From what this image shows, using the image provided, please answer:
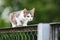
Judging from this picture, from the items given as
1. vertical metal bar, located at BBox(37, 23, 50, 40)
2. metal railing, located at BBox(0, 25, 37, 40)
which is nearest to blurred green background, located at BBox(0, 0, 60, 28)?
metal railing, located at BBox(0, 25, 37, 40)

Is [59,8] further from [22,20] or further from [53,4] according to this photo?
[22,20]

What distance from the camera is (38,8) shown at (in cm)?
354

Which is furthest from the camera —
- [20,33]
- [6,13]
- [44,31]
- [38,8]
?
[6,13]

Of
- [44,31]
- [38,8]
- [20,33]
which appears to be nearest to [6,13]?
[38,8]

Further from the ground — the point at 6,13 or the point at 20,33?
the point at 6,13

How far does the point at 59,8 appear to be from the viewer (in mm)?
3568

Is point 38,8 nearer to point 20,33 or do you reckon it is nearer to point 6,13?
point 6,13

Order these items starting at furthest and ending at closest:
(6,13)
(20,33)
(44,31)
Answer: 1. (6,13)
2. (20,33)
3. (44,31)

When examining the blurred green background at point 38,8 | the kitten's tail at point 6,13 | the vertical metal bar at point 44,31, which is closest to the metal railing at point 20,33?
the vertical metal bar at point 44,31

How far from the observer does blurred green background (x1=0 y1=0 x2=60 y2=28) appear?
133 inches

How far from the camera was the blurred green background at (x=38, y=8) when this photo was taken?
11.1 feet

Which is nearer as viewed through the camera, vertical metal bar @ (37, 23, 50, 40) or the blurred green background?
vertical metal bar @ (37, 23, 50, 40)

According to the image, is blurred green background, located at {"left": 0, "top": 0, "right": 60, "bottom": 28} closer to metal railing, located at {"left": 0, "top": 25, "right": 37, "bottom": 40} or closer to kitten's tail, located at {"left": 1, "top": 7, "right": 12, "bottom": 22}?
kitten's tail, located at {"left": 1, "top": 7, "right": 12, "bottom": 22}

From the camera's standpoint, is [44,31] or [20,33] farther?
[20,33]
